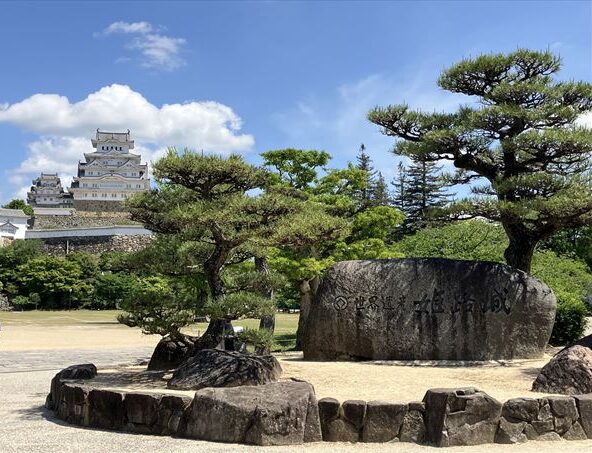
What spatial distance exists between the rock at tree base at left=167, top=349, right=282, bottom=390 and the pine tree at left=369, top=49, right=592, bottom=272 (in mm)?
5149

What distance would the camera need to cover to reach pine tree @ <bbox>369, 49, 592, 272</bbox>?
10.2m

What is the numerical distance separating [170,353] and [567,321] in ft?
30.9

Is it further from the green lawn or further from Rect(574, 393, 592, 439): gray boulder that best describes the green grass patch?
Rect(574, 393, 592, 439): gray boulder

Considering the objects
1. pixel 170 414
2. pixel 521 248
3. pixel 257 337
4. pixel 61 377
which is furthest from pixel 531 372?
pixel 61 377

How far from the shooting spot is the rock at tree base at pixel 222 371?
7.30 metres

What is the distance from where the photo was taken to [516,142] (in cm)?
1038

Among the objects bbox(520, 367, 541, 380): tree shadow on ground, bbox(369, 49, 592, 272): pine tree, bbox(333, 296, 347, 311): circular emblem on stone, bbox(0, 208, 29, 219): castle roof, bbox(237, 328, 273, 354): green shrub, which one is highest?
bbox(0, 208, 29, 219): castle roof

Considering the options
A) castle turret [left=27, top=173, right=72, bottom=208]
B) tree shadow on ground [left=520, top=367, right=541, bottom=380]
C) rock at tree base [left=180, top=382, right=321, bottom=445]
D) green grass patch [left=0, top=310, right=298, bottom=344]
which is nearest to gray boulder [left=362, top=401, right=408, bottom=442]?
rock at tree base [left=180, top=382, right=321, bottom=445]

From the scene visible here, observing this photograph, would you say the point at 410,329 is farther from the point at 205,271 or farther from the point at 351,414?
the point at 351,414

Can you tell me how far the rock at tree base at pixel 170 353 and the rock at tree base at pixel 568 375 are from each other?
5323 millimetres

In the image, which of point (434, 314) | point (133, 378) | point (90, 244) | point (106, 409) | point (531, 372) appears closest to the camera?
point (106, 409)

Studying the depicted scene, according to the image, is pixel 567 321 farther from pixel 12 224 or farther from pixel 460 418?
pixel 12 224

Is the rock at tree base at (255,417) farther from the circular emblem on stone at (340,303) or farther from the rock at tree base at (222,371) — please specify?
the circular emblem on stone at (340,303)

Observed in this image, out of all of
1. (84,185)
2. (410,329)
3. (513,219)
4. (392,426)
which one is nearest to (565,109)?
(513,219)
